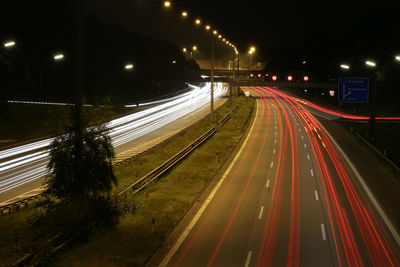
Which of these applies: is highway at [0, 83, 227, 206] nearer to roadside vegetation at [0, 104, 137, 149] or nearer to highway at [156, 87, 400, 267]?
roadside vegetation at [0, 104, 137, 149]

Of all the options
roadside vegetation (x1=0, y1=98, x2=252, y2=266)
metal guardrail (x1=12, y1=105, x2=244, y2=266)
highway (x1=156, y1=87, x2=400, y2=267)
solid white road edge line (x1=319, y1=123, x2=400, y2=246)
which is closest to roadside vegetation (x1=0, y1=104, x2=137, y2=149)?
metal guardrail (x1=12, y1=105, x2=244, y2=266)

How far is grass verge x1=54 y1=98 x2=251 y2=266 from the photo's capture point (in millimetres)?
14438

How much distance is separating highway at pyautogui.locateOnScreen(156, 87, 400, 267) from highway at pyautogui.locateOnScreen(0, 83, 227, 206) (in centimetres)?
634

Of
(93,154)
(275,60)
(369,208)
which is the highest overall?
(275,60)

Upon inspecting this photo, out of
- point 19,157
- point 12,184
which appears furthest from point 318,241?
point 19,157

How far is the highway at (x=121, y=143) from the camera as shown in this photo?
2538 centimetres

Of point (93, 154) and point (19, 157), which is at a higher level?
point (93, 154)

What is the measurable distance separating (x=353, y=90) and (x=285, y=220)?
100 feet

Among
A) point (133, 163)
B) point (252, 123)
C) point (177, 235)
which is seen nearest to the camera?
point (177, 235)

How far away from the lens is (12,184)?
25.6 m

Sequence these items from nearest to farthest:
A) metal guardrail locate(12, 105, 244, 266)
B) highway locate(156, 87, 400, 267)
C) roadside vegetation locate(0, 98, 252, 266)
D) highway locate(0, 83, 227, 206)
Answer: metal guardrail locate(12, 105, 244, 266), roadside vegetation locate(0, 98, 252, 266), highway locate(156, 87, 400, 267), highway locate(0, 83, 227, 206)

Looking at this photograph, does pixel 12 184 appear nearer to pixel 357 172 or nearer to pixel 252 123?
pixel 357 172

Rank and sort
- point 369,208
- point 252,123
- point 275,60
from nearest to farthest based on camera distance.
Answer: point 369,208 < point 252,123 < point 275,60

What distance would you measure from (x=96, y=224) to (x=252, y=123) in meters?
40.8
